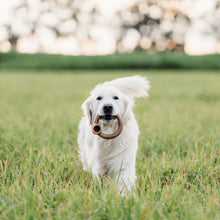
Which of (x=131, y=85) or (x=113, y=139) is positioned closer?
(x=113, y=139)

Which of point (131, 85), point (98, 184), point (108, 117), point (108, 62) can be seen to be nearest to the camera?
point (98, 184)

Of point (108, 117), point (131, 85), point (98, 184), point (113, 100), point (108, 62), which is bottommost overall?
point (98, 184)

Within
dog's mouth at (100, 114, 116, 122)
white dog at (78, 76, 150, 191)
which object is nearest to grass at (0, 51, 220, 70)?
white dog at (78, 76, 150, 191)

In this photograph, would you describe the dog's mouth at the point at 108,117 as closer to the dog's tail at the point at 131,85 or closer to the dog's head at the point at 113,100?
the dog's head at the point at 113,100

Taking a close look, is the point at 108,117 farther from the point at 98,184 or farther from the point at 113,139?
the point at 98,184

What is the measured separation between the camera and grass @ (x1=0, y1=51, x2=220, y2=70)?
26.4 m

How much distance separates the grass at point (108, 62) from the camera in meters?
26.4

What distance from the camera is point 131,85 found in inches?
124

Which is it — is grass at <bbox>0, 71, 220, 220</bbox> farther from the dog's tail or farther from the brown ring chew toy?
the dog's tail

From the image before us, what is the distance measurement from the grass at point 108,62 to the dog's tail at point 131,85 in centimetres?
2355

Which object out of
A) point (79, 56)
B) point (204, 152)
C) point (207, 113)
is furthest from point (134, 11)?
point (204, 152)

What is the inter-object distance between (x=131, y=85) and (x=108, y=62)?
2402 centimetres

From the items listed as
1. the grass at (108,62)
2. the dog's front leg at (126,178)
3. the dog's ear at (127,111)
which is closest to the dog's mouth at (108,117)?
the dog's ear at (127,111)

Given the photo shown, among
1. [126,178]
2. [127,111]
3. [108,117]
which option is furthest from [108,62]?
[126,178]
